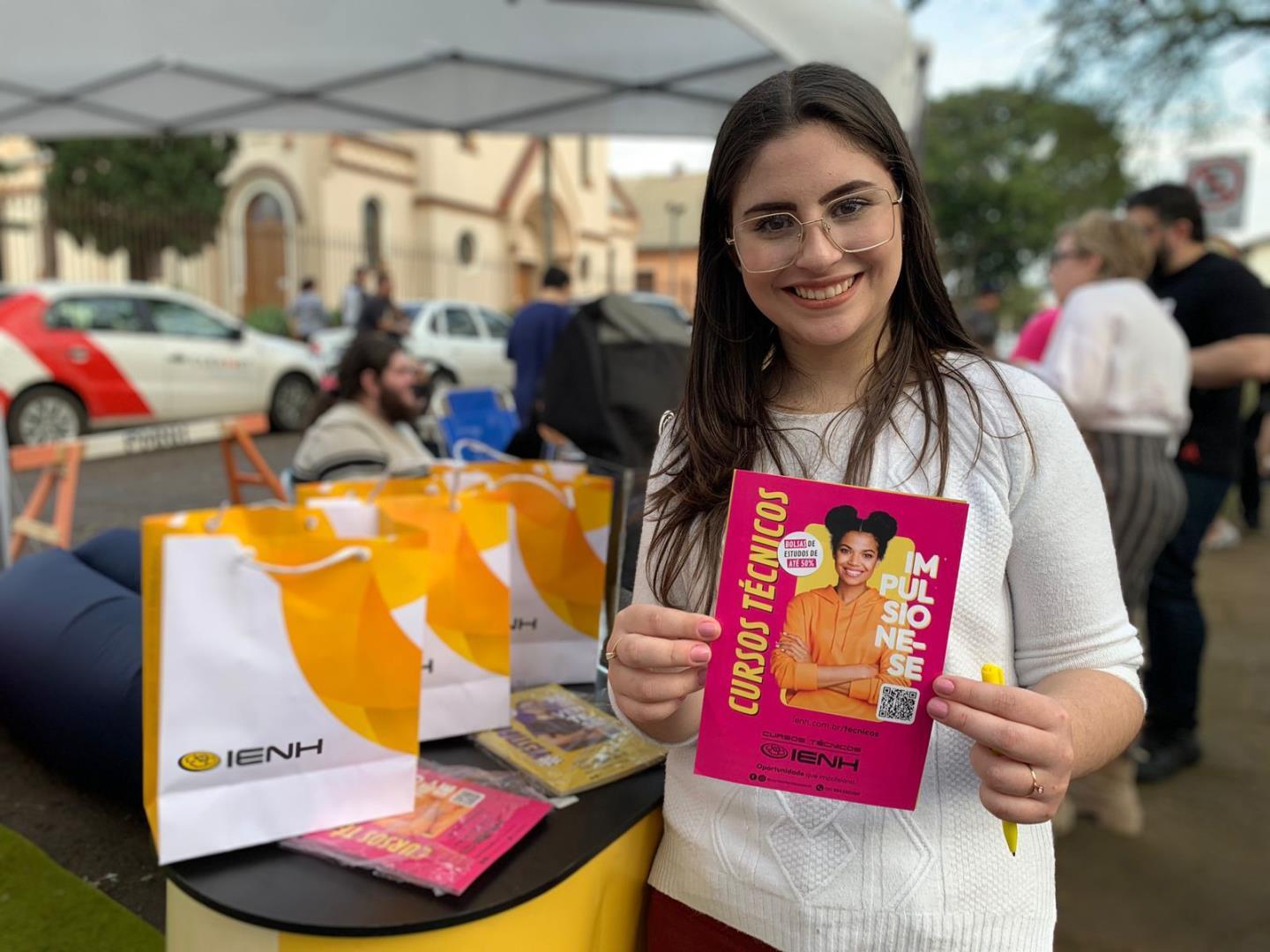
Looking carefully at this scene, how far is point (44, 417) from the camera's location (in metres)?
8.10

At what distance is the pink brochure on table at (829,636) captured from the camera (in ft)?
3.00

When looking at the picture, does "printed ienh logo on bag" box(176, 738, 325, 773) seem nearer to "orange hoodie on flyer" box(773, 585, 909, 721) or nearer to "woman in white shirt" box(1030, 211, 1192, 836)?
"orange hoodie on flyer" box(773, 585, 909, 721)

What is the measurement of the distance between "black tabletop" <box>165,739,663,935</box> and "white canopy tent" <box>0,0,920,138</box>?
3.17m

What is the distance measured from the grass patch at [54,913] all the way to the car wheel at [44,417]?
726cm

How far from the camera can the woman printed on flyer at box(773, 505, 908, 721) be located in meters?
0.92

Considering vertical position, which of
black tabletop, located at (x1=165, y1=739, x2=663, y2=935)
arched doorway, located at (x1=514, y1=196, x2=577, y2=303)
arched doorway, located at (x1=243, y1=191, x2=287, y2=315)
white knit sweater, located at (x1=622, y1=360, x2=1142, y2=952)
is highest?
arched doorway, located at (x1=514, y1=196, x2=577, y2=303)

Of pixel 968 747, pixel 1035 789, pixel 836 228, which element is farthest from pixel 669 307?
pixel 1035 789

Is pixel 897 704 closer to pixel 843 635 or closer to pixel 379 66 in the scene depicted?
pixel 843 635

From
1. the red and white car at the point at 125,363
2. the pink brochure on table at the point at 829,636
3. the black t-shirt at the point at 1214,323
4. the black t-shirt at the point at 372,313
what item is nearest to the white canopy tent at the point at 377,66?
the black t-shirt at the point at 1214,323

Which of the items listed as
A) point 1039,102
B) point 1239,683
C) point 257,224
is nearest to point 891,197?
point 1239,683

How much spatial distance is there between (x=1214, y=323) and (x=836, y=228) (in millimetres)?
2875

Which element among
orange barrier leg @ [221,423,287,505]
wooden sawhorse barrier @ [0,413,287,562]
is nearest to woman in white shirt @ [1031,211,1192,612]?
wooden sawhorse barrier @ [0,413,287,562]

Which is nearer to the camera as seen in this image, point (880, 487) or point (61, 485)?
point (880, 487)

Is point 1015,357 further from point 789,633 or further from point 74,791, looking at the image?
point 74,791
